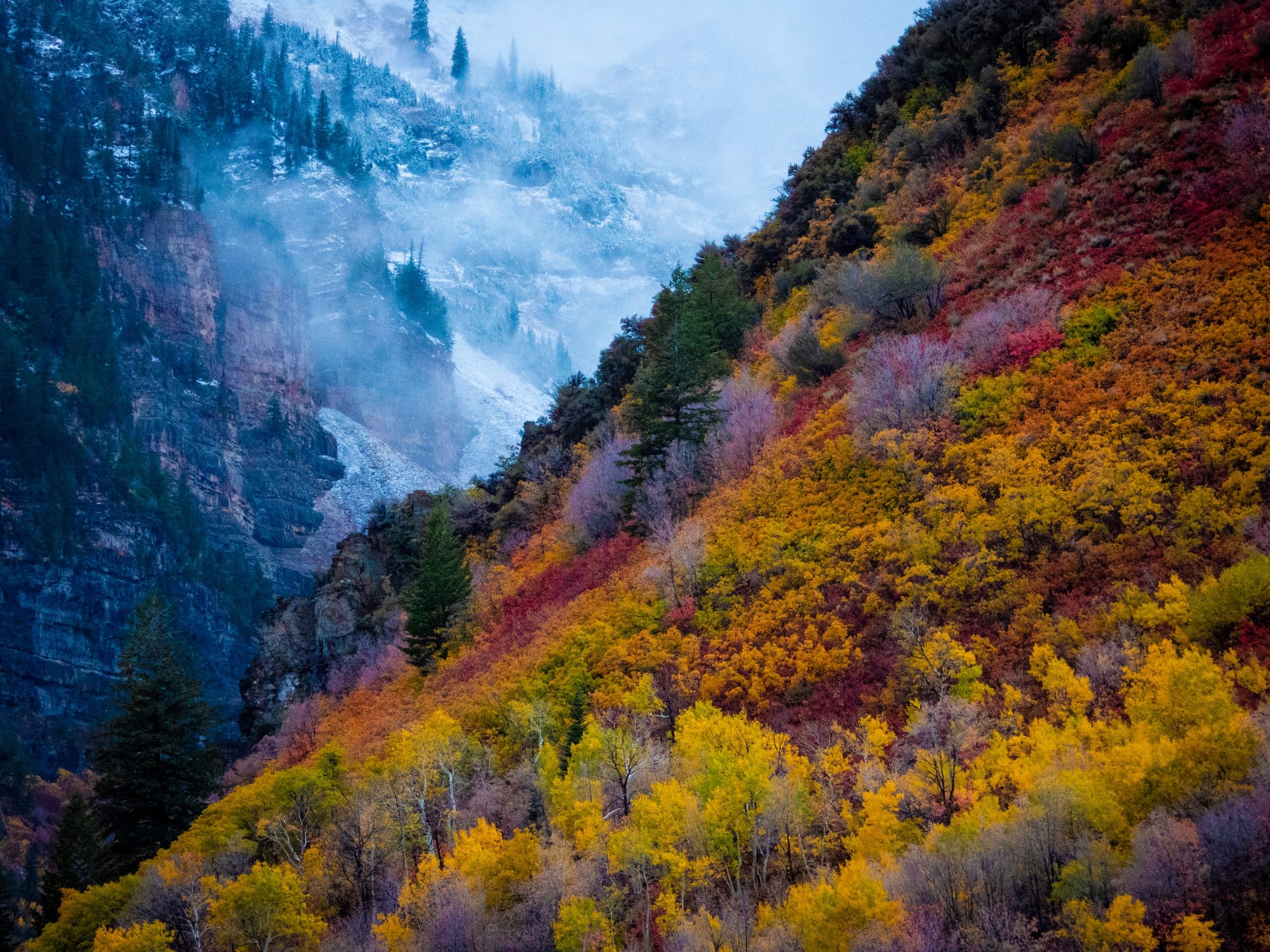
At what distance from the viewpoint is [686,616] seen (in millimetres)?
22266

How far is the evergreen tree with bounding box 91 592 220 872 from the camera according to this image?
102 feet

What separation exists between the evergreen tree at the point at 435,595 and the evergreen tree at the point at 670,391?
1148cm

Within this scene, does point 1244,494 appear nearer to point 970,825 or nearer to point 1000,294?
point 970,825

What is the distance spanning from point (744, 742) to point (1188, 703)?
758 cm

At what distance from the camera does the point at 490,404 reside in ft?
542

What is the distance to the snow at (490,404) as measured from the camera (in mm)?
151875

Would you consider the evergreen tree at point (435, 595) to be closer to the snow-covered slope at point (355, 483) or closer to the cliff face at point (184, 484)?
the cliff face at point (184, 484)

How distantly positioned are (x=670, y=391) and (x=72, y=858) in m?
35.6

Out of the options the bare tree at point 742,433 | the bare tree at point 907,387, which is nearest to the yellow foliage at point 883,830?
the bare tree at point 907,387

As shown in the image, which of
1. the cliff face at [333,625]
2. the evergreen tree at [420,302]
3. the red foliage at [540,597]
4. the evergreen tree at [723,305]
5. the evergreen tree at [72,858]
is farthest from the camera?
the evergreen tree at [420,302]

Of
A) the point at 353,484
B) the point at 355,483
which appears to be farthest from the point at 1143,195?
the point at 355,483

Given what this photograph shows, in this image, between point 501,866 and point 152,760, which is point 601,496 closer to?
point 501,866

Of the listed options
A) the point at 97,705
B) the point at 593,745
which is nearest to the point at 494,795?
the point at 593,745

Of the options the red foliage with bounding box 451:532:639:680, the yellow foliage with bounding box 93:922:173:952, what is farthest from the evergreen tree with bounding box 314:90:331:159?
the yellow foliage with bounding box 93:922:173:952
